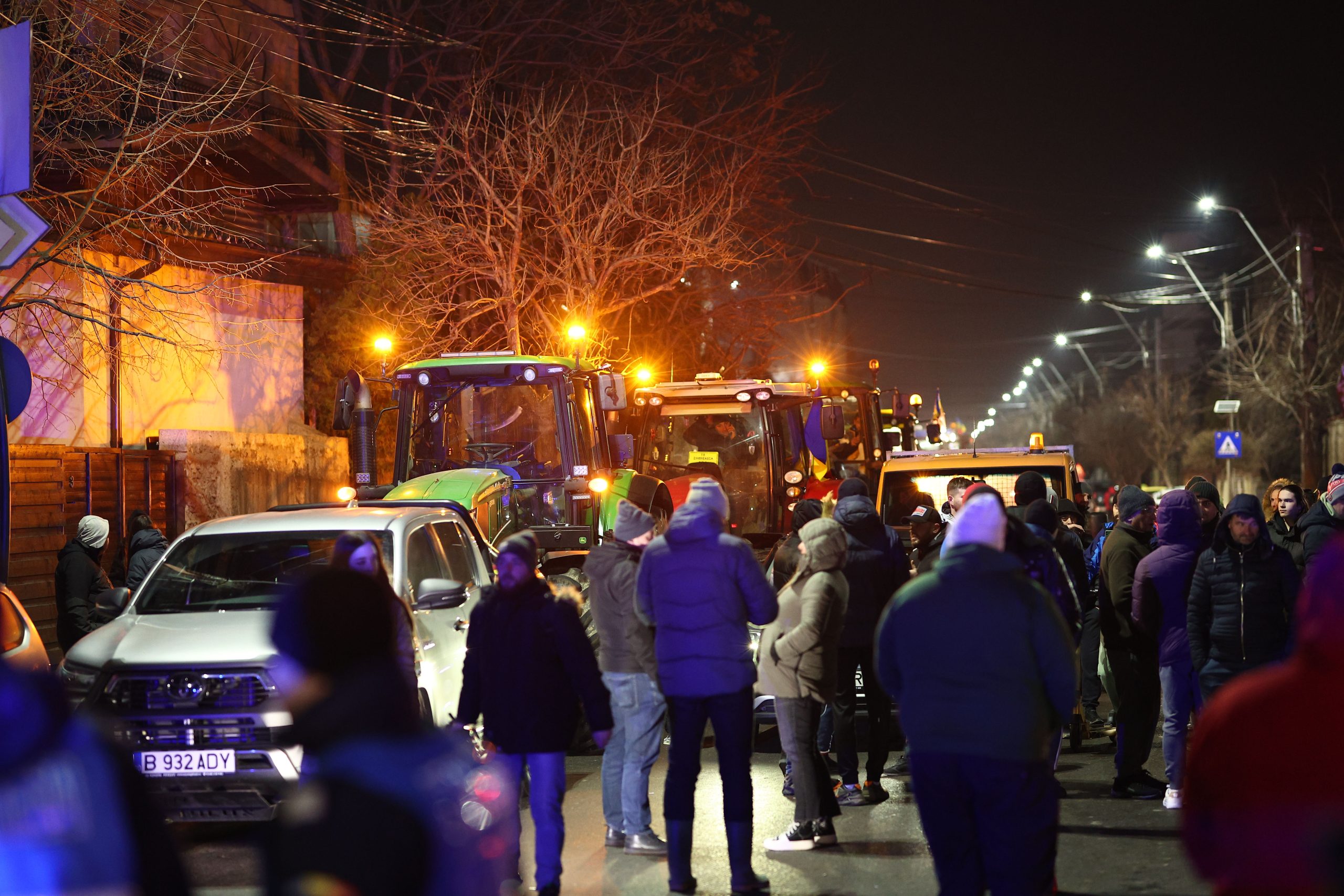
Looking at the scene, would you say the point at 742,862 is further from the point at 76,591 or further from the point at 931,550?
the point at 76,591

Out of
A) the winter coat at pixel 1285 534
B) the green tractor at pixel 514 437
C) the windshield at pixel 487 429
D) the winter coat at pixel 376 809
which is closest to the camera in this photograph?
the winter coat at pixel 376 809

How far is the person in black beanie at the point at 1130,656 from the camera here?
8.45 metres

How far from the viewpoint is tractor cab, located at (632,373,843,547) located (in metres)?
16.5

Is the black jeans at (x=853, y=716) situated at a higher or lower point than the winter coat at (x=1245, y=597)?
lower

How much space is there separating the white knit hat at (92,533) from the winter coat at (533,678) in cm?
619

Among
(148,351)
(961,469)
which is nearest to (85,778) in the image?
(961,469)

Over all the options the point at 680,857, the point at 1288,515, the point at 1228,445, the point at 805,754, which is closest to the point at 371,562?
the point at 680,857

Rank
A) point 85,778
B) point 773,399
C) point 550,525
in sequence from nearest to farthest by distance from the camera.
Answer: point 85,778 < point 550,525 < point 773,399

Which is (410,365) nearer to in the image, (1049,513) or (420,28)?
(1049,513)

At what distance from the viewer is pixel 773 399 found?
16.7 meters

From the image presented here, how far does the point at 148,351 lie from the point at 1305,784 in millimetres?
18619

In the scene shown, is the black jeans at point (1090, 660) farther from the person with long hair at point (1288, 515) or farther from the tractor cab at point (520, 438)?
the tractor cab at point (520, 438)

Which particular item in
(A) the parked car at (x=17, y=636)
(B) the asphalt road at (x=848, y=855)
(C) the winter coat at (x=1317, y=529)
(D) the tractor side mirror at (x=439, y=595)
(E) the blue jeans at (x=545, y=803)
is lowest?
(B) the asphalt road at (x=848, y=855)

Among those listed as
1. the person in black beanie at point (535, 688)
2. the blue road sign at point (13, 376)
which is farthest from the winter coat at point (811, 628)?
the blue road sign at point (13, 376)
